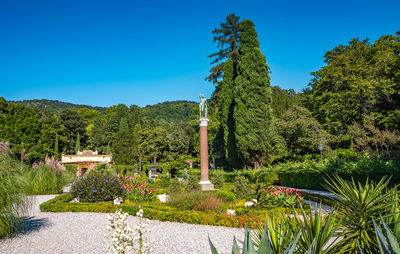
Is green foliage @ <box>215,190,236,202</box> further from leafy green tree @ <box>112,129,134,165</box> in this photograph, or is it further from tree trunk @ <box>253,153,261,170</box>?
leafy green tree @ <box>112,129,134,165</box>

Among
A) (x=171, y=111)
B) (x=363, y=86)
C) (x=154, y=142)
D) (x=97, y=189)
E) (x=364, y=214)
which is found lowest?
(x=97, y=189)

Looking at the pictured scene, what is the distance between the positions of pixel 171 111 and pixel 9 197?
6366 cm

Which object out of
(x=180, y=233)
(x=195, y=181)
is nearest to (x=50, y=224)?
(x=180, y=233)

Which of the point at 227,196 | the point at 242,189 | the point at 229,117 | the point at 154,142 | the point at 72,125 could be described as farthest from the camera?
the point at 72,125

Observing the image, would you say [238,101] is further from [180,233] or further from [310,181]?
[180,233]

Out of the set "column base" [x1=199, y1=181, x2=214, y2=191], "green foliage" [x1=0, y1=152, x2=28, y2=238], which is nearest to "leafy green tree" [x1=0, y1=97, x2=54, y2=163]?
"column base" [x1=199, y1=181, x2=214, y2=191]

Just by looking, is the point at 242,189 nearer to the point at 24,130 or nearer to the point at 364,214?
the point at 364,214

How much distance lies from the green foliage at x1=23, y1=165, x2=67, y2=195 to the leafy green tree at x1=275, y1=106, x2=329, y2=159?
16406mm

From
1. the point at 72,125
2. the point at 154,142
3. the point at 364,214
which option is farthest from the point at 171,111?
the point at 364,214

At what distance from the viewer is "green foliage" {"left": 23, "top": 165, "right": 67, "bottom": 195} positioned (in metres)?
11.7

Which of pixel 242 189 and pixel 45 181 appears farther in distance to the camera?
pixel 45 181

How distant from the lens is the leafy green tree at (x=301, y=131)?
68.0 feet

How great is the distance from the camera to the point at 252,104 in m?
19.8

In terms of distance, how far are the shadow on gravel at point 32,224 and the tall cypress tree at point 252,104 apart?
14.6 meters
